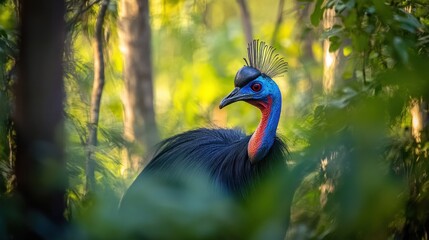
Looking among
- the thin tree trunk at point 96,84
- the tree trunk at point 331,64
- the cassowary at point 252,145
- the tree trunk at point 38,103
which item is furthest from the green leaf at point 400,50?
the tree trunk at point 331,64

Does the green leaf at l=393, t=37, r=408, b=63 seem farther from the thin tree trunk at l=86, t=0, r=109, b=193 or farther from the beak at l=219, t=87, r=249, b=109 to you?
the thin tree trunk at l=86, t=0, r=109, b=193

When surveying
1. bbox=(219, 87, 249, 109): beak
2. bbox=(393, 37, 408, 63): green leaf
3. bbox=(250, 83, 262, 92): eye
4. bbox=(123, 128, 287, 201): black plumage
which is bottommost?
bbox=(123, 128, 287, 201): black plumage

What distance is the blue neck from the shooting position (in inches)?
182

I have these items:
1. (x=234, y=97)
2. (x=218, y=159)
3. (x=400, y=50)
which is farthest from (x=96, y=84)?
(x=400, y=50)

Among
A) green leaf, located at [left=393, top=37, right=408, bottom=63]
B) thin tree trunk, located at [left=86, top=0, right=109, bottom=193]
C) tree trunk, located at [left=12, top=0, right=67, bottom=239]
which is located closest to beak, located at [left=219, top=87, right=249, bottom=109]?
thin tree trunk, located at [left=86, top=0, right=109, bottom=193]

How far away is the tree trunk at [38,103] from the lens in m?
1.84

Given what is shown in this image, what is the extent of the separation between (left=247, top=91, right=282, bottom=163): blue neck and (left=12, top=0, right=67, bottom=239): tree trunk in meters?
2.76

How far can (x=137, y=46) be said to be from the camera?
8438 millimetres

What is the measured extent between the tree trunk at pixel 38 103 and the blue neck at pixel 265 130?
2.76 meters

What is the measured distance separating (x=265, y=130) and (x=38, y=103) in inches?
112

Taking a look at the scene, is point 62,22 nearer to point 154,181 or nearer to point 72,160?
point 154,181

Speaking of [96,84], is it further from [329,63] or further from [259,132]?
[329,63]

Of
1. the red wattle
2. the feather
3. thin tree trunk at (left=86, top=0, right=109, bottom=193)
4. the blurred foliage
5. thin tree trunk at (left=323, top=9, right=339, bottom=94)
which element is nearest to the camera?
the blurred foliage

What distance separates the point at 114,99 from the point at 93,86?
3239mm
